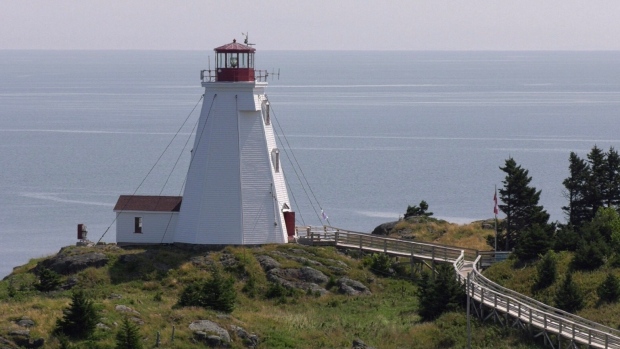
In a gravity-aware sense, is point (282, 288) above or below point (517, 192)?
below

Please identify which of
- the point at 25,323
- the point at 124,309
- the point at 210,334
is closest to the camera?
the point at 25,323

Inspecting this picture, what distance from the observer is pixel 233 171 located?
47156 millimetres

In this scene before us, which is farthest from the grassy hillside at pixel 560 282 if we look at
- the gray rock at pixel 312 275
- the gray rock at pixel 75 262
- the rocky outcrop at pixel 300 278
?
the gray rock at pixel 75 262

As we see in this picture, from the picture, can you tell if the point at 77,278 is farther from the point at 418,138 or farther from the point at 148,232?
the point at 418,138

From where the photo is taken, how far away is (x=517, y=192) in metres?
51.1

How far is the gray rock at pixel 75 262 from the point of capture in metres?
44.3

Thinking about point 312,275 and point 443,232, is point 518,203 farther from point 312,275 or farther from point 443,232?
point 312,275

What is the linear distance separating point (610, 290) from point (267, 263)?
1343 centimetres

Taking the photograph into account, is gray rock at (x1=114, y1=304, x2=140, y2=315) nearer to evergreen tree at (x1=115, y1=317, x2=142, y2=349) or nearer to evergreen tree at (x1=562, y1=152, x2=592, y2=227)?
evergreen tree at (x1=115, y1=317, x2=142, y2=349)

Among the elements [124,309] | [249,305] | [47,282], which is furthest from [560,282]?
[47,282]

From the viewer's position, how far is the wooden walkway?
33.9 m

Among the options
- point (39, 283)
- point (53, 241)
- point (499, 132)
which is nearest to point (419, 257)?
point (39, 283)

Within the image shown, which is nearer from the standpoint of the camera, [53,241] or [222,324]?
[222,324]

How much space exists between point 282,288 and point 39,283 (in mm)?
8785
